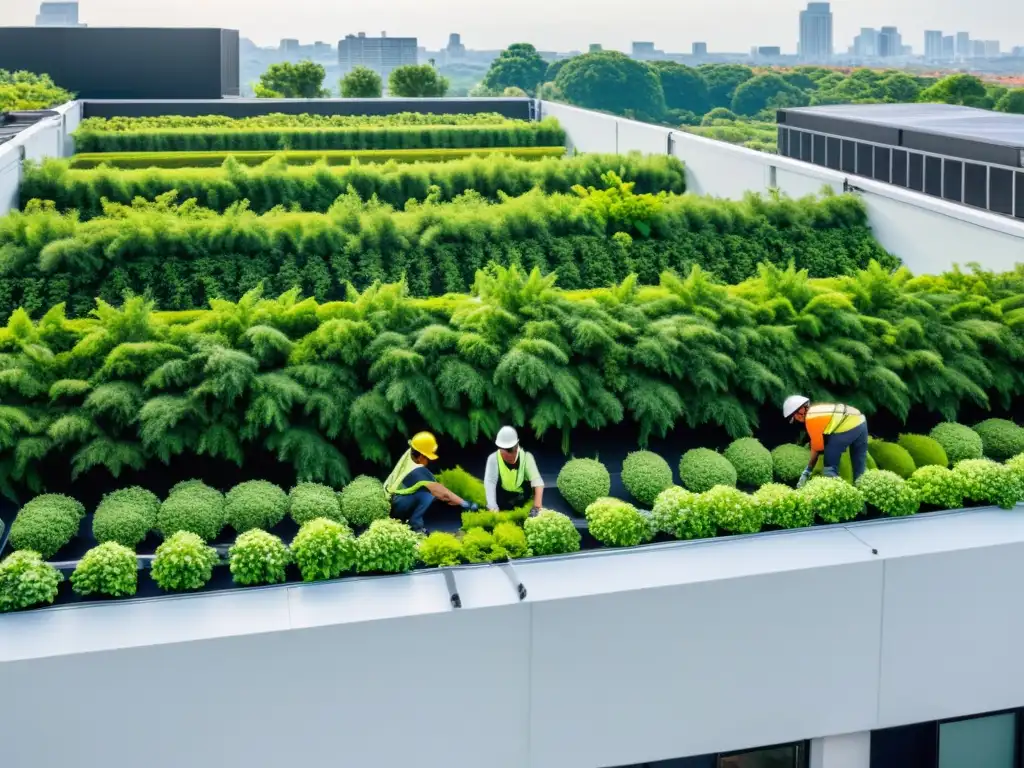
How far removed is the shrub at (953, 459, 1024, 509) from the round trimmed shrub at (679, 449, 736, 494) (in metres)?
1.69

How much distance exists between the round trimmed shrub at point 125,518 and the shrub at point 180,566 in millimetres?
578

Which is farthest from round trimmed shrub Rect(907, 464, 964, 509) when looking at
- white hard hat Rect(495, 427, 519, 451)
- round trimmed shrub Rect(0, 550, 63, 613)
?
round trimmed shrub Rect(0, 550, 63, 613)

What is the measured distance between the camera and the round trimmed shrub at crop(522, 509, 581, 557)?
761cm

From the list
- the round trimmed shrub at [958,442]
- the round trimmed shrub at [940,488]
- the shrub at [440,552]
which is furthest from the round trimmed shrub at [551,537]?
the round trimmed shrub at [958,442]

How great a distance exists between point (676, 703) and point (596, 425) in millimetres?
2568

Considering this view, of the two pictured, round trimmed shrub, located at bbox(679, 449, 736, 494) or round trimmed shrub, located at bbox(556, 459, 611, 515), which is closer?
round trimmed shrub, located at bbox(556, 459, 611, 515)

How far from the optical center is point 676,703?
7141 mm

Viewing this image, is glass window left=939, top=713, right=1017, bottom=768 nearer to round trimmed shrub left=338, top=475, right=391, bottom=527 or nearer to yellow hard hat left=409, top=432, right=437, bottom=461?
yellow hard hat left=409, top=432, right=437, bottom=461

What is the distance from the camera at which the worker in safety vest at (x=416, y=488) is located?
800cm

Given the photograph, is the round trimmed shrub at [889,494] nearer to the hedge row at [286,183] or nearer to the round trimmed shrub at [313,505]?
the round trimmed shrub at [313,505]

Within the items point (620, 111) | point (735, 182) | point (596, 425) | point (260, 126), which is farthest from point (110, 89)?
point (620, 111)

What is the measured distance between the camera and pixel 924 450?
9242mm

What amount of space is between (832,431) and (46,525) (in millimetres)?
5744

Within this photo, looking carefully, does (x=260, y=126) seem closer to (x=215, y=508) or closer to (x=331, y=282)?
(x=331, y=282)
